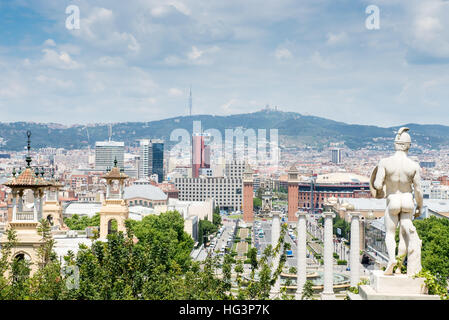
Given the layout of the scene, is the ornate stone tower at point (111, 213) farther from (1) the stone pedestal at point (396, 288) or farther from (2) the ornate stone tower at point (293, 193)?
(2) the ornate stone tower at point (293, 193)

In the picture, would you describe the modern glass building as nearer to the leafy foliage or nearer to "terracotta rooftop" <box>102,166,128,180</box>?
the leafy foliage

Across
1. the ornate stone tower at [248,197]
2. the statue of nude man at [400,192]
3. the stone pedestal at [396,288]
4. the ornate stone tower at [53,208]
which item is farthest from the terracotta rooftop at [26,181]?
the ornate stone tower at [248,197]

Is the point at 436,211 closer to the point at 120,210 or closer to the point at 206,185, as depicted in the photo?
the point at 120,210

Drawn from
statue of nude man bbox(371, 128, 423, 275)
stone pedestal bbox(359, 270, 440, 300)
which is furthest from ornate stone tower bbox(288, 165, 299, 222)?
stone pedestal bbox(359, 270, 440, 300)

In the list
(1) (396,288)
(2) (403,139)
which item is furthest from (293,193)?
(1) (396,288)

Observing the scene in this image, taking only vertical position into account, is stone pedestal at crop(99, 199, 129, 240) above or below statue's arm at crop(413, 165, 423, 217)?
below
